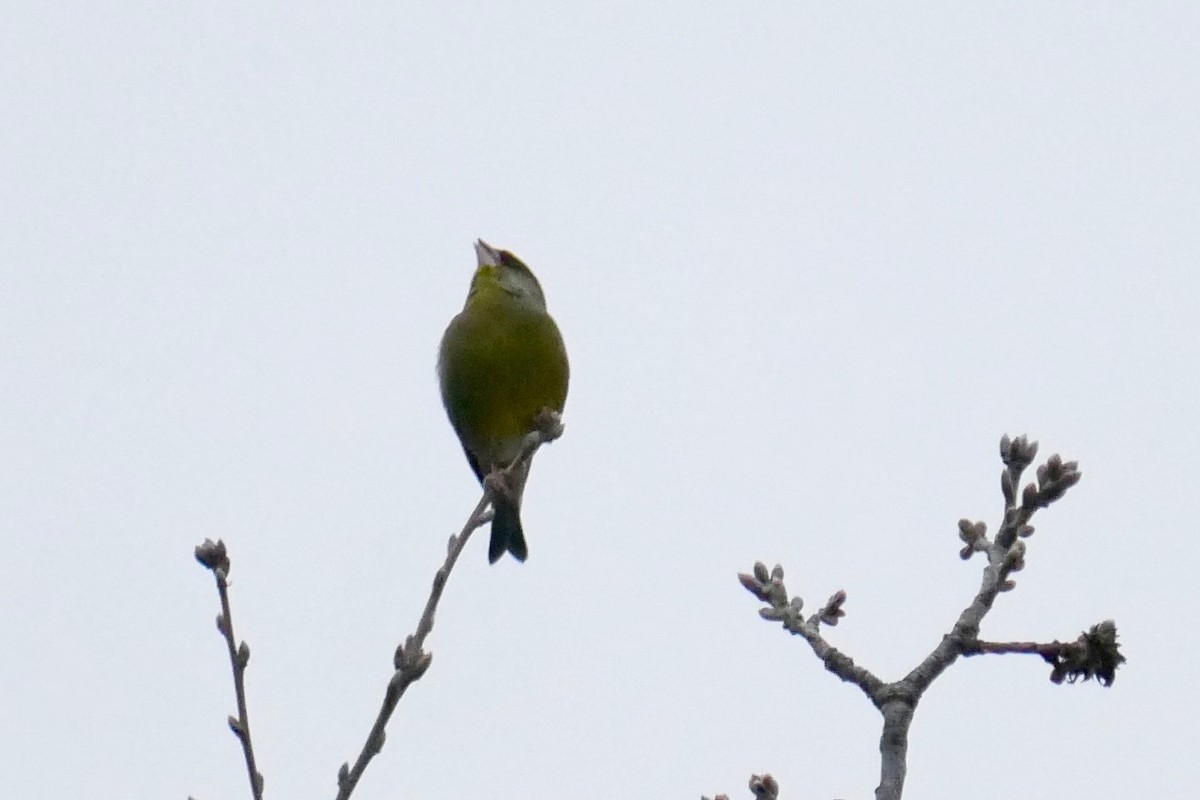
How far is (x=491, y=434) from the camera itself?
6234 mm

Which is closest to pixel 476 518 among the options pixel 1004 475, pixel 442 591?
pixel 442 591

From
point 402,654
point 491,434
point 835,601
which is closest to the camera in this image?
point 402,654

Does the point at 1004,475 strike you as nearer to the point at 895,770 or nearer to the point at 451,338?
the point at 895,770

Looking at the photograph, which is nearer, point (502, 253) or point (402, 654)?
point (402, 654)

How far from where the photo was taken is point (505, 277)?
22.5ft

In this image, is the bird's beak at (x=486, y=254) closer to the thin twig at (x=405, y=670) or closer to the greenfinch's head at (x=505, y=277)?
the greenfinch's head at (x=505, y=277)

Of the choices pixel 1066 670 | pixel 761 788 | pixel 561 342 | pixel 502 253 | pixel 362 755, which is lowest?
pixel 362 755

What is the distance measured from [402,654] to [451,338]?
423cm

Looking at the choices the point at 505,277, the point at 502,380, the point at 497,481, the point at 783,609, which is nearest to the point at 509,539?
the point at 502,380

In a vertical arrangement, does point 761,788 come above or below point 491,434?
below

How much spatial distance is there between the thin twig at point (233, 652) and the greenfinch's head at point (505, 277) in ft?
13.2

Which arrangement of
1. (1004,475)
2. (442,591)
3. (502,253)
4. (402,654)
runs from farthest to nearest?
(502,253)
(1004,475)
(442,591)
(402,654)

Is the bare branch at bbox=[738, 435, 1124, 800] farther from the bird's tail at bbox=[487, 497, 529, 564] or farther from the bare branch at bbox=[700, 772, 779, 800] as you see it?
the bird's tail at bbox=[487, 497, 529, 564]

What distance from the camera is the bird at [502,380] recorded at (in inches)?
241
